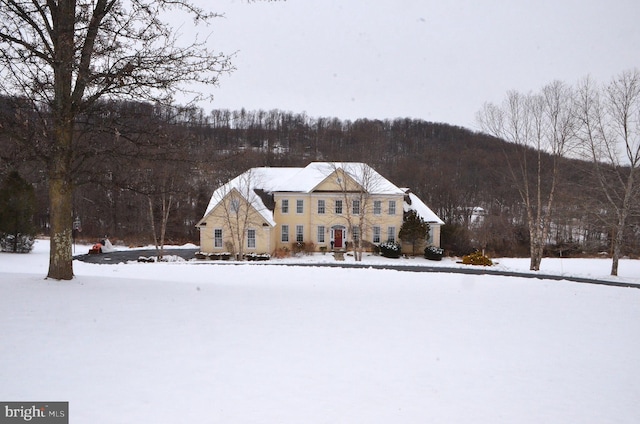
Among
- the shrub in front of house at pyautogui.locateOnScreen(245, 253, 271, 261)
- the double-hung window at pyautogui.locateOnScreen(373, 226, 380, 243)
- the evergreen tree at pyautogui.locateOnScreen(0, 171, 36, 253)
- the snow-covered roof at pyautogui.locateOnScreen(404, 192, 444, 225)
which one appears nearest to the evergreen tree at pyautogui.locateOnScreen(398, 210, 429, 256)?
the snow-covered roof at pyautogui.locateOnScreen(404, 192, 444, 225)

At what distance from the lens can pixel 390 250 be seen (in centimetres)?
3409

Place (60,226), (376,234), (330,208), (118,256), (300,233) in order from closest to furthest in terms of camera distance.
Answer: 1. (60,226)
2. (118,256)
3. (330,208)
4. (376,234)
5. (300,233)

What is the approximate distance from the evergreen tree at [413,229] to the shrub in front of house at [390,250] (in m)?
1.08

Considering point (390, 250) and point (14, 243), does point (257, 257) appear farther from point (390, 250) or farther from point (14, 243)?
point (14, 243)

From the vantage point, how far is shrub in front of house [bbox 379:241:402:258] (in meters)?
34.1

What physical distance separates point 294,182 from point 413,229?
11276 millimetres

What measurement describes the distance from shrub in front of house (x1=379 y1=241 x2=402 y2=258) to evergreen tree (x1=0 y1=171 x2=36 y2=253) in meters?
24.1

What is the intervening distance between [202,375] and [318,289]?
603 centimetres

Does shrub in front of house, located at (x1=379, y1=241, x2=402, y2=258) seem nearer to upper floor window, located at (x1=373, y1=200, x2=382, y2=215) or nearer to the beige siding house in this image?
the beige siding house

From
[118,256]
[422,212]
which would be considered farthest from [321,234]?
[118,256]

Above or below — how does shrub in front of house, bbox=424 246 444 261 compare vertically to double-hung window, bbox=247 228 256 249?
below

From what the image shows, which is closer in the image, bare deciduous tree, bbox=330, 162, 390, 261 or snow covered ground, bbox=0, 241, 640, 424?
snow covered ground, bbox=0, 241, 640, 424

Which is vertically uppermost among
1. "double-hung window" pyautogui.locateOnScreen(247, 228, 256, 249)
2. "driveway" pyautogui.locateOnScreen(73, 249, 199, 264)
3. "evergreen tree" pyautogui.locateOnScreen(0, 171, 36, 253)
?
"evergreen tree" pyautogui.locateOnScreen(0, 171, 36, 253)

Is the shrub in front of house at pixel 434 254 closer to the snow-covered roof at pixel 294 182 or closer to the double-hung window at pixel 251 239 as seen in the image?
the snow-covered roof at pixel 294 182
